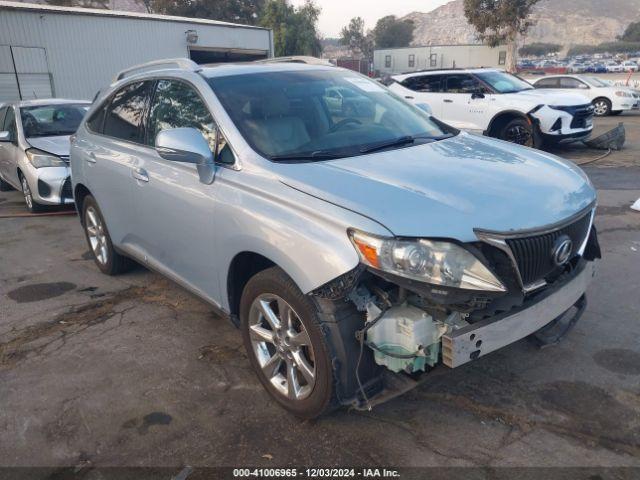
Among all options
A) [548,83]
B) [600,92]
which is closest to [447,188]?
[548,83]

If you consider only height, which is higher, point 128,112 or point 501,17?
point 501,17

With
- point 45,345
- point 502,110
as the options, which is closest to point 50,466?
point 45,345

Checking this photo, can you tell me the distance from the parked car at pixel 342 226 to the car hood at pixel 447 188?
0.01 metres

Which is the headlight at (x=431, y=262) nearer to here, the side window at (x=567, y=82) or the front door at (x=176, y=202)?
the front door at (x=176, y=202)

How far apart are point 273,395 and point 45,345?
1.96 m

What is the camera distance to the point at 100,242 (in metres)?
5.17

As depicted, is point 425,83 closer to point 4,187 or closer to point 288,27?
point 4,187

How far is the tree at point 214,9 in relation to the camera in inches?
1902

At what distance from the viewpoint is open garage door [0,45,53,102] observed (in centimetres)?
1786

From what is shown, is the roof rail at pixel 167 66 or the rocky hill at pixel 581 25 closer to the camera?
the roof rail at pixel 167 66

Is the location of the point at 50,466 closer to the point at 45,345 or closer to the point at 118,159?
the point at 45,345

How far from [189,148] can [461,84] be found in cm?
982

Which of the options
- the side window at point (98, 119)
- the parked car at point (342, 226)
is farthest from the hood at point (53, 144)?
the parked car at point (342, 226)

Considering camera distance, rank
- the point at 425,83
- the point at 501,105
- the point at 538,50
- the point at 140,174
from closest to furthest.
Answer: the point at 140,174 < the point at 501,105 < the point at 425,83 < the point at 538,50
